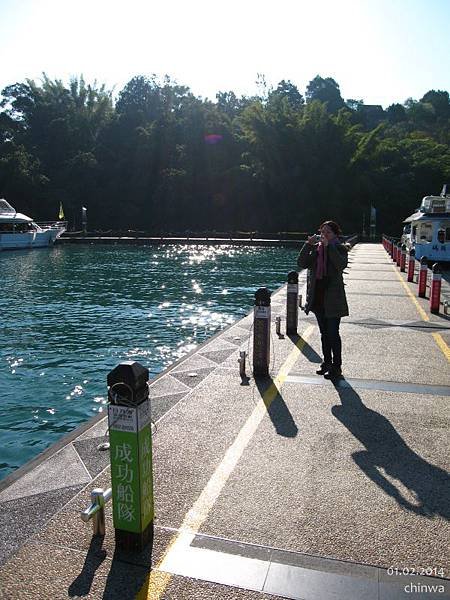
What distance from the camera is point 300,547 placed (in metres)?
3.37

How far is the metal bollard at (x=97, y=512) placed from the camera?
11.1 ft

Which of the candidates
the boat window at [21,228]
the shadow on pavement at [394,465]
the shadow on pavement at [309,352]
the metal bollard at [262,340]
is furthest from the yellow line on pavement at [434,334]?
the boat window at [21,228]

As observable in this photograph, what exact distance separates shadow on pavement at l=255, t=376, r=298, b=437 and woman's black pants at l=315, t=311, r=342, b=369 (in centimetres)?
83

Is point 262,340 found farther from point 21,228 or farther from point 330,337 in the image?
point 21,228

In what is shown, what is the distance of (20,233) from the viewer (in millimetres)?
45125

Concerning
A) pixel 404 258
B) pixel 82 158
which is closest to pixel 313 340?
pixel 404 258

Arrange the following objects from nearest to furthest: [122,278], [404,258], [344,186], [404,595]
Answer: [404,595] < [404,258] < [122,278] < [344,186]

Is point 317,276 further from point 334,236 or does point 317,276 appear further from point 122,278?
point 122,278

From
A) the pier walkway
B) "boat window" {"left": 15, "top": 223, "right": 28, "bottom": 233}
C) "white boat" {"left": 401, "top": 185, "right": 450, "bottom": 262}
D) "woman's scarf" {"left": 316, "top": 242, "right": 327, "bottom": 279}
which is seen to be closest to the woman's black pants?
the pier walkway

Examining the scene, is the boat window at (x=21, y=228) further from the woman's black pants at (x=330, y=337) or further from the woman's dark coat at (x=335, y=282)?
the woman's dark coat at (x=335, y=282)

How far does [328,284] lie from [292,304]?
289 centimetres

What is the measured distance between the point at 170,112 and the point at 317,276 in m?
66.4

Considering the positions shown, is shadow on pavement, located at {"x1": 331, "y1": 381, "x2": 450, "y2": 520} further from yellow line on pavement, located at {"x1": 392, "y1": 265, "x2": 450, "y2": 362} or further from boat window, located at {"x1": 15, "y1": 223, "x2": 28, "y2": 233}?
boat window, located at {"x1": 15, "y1": 223, "x2": 28, "y2": 233}

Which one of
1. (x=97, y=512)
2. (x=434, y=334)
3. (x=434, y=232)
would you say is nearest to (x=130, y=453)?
(x=97, y=512)
